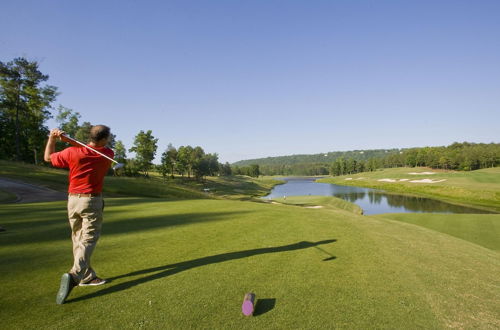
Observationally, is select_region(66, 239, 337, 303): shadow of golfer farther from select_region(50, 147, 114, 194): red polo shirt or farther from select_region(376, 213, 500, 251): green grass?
select_region(376, 213, 500, 251): green grass

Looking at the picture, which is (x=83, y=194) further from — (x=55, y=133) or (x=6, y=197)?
(x=6, y=197)

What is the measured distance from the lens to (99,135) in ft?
16.2

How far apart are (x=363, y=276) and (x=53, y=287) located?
6.03 meters

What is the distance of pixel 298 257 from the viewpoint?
6652mm

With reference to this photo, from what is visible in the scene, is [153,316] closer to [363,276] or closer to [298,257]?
[298,257]

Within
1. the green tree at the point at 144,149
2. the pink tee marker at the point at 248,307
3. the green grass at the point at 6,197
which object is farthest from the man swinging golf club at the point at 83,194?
the green tree at the point at 144,149

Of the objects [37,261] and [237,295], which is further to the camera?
[37,261]

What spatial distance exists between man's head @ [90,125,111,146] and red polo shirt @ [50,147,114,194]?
225mm

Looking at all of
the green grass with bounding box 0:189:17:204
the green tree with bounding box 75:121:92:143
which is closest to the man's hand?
the green grass with bounding box 0:189:17:204

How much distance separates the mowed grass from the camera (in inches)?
150

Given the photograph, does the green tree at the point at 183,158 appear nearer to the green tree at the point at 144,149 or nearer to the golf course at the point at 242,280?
the green tree at the point at 144,149

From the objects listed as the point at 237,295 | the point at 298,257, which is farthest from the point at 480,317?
the point at 237,295

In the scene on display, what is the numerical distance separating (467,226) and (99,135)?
27644mm

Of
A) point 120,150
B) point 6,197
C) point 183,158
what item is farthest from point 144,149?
point 6,197
